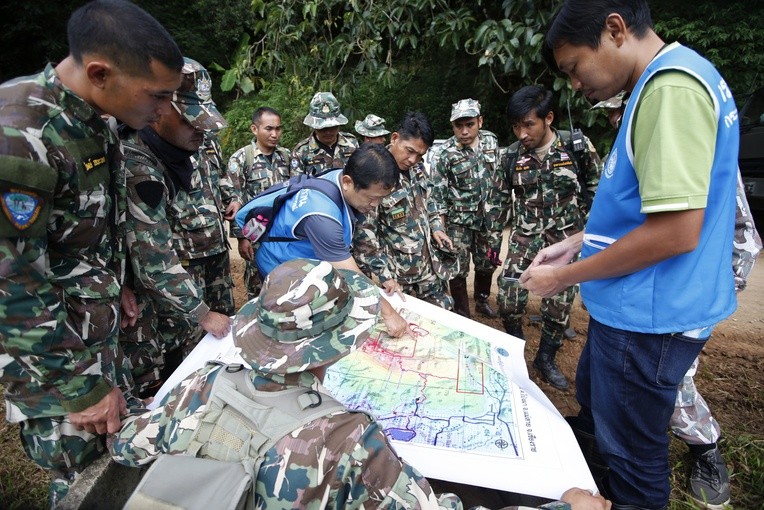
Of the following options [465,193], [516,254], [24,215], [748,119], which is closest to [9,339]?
[24,215]

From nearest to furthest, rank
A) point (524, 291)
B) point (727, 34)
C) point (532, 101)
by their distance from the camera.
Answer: point (532, 101) < point (524, 291) < point (727, 34)

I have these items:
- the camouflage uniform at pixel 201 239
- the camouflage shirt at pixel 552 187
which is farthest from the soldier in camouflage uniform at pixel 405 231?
the camouflage uniform at pixel 201 239

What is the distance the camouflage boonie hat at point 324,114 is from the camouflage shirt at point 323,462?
11.3 feet

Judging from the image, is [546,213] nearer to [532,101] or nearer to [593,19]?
[532,101]

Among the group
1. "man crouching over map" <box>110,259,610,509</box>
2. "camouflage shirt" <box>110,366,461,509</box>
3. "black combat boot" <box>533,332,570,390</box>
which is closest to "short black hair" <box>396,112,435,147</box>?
"black combat boot" <box>533,332,570,390</box>

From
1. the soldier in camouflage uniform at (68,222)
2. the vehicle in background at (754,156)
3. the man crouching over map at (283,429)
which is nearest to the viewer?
the man crouching over map at (283,429)

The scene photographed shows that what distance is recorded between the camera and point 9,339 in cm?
120

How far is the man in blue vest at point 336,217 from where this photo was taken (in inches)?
81.8

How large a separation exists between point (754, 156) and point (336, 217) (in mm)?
5644

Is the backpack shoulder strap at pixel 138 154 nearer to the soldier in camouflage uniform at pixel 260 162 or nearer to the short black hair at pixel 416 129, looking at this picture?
the short black hair at pixel 416 129

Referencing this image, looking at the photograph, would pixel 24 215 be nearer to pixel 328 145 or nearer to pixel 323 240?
pixel 323 240

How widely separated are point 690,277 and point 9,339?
1.82m

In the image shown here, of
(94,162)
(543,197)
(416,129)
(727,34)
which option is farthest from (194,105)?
(727,34)

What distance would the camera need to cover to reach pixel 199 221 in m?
2.65
